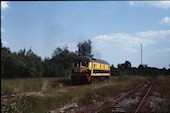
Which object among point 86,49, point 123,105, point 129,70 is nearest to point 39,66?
point 86,49

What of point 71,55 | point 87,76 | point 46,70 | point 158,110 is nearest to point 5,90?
point 87,76

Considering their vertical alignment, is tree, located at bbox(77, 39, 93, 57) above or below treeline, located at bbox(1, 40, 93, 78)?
above

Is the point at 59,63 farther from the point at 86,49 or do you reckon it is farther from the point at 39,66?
the point at 39,66

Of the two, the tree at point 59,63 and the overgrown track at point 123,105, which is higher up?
the tree at point 59,63

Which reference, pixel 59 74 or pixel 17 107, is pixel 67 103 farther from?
pixel 59 74

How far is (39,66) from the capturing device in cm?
5759

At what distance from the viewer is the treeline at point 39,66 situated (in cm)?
5294

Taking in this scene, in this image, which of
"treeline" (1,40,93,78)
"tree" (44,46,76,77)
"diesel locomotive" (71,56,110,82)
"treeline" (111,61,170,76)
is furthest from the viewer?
"treeline" (111,61,170,76)

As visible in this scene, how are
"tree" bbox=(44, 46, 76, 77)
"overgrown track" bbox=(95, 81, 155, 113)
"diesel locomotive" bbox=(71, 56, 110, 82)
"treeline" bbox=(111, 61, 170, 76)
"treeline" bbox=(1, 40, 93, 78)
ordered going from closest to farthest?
"overgrown track" bbox=(95, 81, 155, 113)
"diesel locomotive" bbox=(71, 56, 110, 82)
"treeline" bbox=(1, 40, 93, 78)
"tree" bbox=(44, 46, 76, 77)
"treeline" bbox=(111, 61, 170, 76)

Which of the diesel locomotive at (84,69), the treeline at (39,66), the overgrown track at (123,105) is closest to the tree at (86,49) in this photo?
the treeline at (39,66)

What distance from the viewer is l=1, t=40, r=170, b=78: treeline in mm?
52938

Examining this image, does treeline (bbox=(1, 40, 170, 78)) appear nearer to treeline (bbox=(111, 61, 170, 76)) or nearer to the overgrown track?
treeline (bbox=(111, 61, 170, 76))

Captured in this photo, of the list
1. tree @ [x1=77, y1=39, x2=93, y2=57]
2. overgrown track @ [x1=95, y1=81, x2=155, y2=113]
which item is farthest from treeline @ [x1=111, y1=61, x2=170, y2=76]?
overgrown track @ [x1=95, y1=81, x2=155, y2=113]

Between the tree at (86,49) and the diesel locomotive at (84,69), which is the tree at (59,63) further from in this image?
the diesel locomotive at (84,69)
